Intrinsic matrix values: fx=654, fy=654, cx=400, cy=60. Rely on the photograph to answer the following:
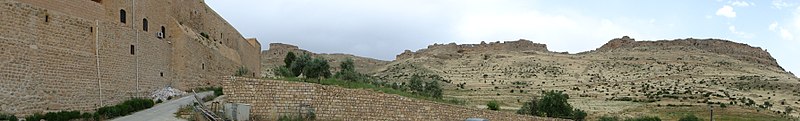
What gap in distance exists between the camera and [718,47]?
6525 cm

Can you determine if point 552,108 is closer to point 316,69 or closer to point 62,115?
point 316,69

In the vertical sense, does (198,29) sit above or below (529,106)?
above

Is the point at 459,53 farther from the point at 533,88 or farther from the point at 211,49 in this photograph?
the point at 211,49

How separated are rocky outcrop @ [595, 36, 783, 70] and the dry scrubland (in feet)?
0.33

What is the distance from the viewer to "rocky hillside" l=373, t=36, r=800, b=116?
35.3 meters

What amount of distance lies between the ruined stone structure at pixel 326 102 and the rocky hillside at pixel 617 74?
1600 cm

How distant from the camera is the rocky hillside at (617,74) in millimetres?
35344

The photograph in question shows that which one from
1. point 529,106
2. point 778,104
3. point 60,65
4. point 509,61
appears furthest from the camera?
point 509,61

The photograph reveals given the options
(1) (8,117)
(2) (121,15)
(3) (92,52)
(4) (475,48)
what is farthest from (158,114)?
(4) (475,48)

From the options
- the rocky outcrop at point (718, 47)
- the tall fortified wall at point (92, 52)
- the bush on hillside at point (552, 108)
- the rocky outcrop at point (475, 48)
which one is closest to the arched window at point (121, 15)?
the tall fortified wall at point (92, 52)

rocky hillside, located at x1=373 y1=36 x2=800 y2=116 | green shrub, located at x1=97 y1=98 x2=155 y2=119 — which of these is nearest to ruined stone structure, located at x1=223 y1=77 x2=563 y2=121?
green shrub, located at x1=97 y1=98 x2=155 y2=119

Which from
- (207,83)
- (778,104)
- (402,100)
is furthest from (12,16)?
(778,104)

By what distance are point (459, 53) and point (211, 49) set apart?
43555 millimetres

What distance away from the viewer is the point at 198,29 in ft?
87.4
